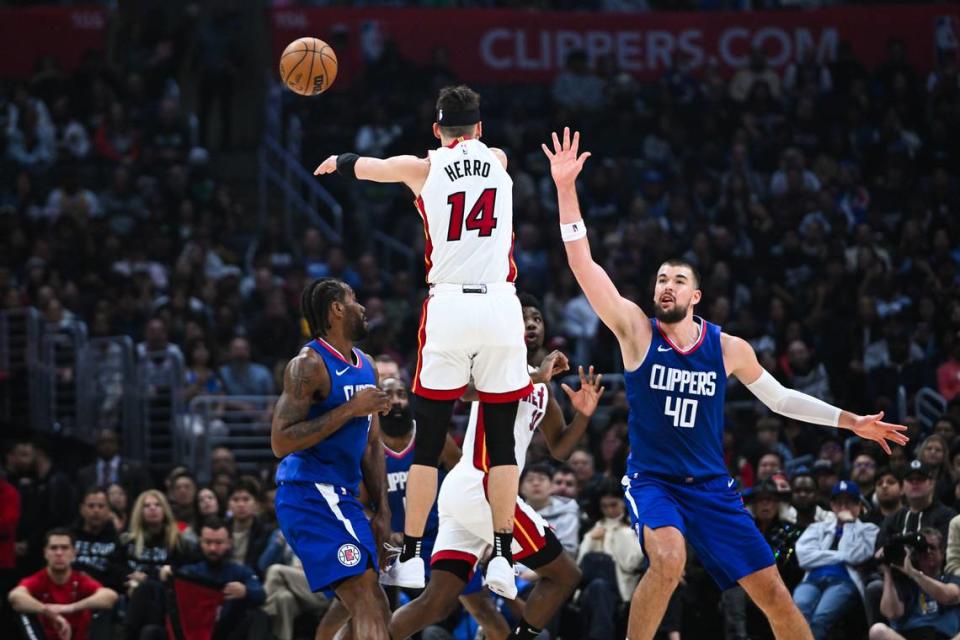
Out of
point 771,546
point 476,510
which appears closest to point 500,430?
point 476,510

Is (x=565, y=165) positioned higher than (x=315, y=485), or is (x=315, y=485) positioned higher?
(x=565, y=165)

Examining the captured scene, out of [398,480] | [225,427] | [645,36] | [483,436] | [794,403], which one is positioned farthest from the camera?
[645,36]

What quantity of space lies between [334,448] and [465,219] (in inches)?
62.7

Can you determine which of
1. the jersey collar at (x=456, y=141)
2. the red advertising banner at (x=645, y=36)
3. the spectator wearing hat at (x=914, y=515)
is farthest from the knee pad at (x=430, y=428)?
the red advertising banner at (x=645, y=36)

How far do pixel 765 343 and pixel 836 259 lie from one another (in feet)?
6.55

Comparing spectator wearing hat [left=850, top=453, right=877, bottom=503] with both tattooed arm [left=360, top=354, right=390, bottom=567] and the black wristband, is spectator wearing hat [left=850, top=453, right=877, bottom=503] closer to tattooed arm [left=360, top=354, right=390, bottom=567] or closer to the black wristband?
tattooed arm [left=360, top=354, right=390, bottom=567]

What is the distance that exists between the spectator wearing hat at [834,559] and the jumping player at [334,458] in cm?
487

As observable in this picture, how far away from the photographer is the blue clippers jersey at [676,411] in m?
9.34

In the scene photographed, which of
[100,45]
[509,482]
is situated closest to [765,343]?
[509,482]

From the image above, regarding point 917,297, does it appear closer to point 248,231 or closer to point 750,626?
point 750,626

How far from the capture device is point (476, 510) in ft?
33.2

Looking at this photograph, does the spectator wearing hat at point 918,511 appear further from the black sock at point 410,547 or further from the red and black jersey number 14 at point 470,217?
the red and black jersey number 14 at point 470,217

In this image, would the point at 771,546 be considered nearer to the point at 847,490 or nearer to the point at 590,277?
the point at 847,490

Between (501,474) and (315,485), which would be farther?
(501,474)
